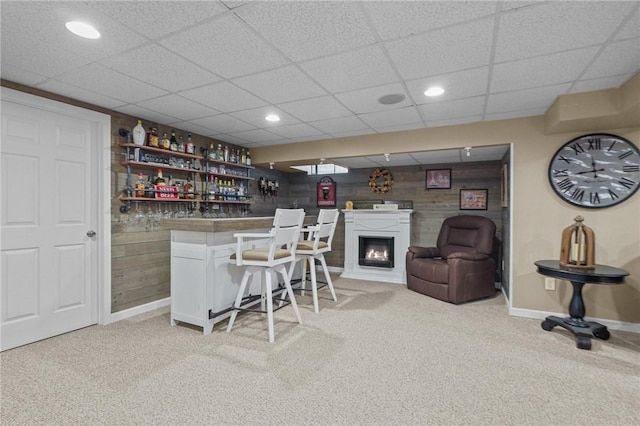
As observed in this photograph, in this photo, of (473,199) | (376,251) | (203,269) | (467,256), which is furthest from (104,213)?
(473,199)

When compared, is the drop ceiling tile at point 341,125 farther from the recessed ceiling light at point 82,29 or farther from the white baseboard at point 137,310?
the white baseboard at point 137,310

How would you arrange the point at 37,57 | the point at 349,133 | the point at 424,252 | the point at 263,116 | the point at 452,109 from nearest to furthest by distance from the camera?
the point at 37,57, the point at 452,109, the point at 263,116, the point at 349,133, the point at 424,252

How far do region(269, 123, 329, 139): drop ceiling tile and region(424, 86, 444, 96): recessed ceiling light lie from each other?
1.56 metres

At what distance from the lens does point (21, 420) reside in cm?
174

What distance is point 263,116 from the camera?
353 cm

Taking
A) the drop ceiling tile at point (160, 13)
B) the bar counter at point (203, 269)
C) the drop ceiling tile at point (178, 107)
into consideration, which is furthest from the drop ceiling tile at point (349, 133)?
the drop ceiling tile at point (160, 13)

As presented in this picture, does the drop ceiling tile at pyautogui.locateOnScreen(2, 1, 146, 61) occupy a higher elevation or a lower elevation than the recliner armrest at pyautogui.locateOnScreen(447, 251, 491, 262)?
higher

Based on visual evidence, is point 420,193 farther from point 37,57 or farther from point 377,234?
point 37,57

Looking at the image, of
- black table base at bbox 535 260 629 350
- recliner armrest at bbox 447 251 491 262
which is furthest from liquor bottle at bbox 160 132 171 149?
black table base at bbox 535 260 629 350

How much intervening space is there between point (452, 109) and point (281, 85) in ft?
5.96

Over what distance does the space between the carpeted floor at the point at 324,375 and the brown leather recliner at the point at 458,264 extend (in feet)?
2.56

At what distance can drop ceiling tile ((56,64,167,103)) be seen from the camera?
2.43 metres

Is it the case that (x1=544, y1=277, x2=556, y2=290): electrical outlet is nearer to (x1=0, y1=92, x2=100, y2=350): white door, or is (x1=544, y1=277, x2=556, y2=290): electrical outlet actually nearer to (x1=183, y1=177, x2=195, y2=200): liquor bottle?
(x1=183, y1=177, x2=195, y2=200): liquor bottle

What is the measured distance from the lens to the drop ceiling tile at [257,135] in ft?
13.9
